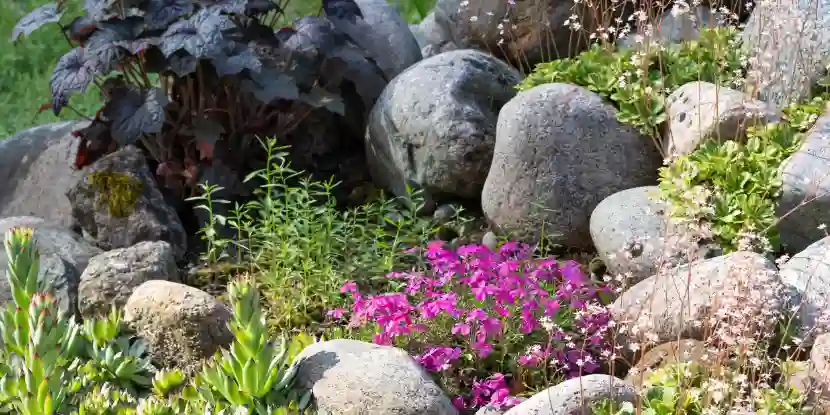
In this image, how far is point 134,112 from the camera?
504 cm

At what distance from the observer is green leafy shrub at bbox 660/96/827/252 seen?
13.4 ft

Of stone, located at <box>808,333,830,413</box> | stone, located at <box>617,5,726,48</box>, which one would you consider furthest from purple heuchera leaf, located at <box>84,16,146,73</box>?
stone, located at <box>808,333,830,413</box>

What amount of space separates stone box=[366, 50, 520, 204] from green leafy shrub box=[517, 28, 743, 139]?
0.27m

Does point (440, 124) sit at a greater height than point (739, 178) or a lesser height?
lesser

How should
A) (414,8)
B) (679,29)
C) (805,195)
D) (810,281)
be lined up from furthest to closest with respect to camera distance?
1. (414,8)
2. (679,29)
3. (805,195)
4. (810,281)

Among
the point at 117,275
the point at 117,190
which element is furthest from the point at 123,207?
the point at 117,275

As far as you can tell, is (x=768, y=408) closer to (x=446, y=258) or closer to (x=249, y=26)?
(x=446, y=258)

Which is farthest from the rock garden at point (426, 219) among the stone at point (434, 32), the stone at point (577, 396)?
the stone at point (434, 32)

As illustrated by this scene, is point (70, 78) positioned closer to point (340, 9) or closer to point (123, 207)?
point (123, 207)

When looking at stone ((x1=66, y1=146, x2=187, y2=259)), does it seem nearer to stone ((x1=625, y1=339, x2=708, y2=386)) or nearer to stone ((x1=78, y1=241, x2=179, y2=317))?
stone ((x1=78, y1=241, x2=179, y2=317))

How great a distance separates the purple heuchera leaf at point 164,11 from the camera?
505 centimetres

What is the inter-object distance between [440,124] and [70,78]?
6.13ft

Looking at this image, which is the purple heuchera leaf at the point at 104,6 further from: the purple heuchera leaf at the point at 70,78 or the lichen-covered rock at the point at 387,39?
the lichen-covered rock at the point at 387,39

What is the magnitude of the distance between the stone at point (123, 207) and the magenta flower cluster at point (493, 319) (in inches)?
54.5
